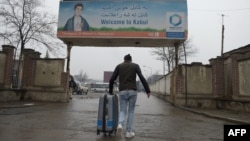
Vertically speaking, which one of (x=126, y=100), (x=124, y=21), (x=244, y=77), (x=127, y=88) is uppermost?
(x=124, y=21)

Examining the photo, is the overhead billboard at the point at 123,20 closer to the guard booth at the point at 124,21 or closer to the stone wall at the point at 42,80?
the guard booth at the point at 124,21

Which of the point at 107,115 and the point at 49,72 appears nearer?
the point at 107,115

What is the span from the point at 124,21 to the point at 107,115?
13186 millimetres

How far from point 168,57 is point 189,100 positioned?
93.9 ft

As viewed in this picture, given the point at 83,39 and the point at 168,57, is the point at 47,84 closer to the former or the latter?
the point at 83,39

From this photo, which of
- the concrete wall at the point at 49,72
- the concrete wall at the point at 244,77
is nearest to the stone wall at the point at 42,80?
the concrete wall at the point at 49,72

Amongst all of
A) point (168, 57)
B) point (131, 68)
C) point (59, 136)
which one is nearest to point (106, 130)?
point (59, 136)

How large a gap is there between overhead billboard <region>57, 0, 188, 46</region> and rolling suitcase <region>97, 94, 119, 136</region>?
12.4 meters

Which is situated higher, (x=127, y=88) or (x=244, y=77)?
(x=244, y=77)

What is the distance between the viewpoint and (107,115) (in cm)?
657

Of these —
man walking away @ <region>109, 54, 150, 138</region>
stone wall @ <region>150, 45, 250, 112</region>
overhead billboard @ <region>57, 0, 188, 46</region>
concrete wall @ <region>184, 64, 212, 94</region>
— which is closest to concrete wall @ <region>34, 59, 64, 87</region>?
overhead billboard @ <region>57, 0, 188, 46</region>

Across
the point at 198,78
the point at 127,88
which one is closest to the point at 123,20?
the point at 198,78

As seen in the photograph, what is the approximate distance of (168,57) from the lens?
47.0 m

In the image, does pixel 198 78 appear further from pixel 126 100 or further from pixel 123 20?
pixel 126 100
